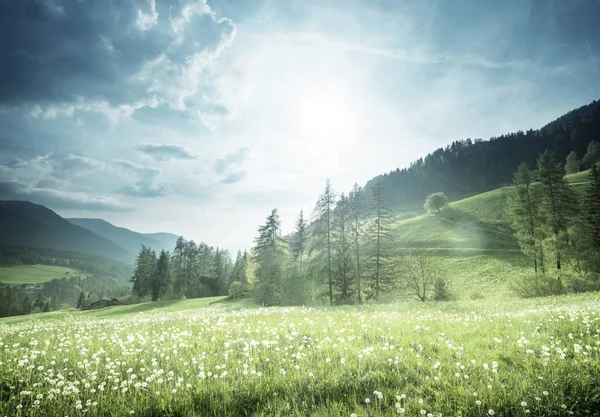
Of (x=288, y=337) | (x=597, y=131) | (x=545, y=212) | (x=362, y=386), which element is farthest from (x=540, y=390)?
(x=597, y=131)

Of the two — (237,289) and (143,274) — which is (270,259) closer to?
(237,289)

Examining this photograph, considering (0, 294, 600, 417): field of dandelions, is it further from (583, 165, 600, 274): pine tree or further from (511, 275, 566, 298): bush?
(583, 165, 600, 274): pine tree

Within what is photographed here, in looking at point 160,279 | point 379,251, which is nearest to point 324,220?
point 379,251

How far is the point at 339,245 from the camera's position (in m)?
38.3

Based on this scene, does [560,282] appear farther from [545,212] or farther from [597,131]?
[597,131]

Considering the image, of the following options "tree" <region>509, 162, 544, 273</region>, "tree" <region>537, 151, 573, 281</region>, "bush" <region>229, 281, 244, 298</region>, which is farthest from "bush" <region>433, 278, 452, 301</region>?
"bush" <region>229, 281, 244, 298</region>

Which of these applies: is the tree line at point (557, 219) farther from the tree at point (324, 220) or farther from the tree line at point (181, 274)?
the tree line at point (181, 274)

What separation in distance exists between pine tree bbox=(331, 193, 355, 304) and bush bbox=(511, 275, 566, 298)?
57.7 feet

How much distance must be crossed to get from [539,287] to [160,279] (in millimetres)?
85150

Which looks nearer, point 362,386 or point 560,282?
point 362,386

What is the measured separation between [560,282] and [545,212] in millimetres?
15548

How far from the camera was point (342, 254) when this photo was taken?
123 feet

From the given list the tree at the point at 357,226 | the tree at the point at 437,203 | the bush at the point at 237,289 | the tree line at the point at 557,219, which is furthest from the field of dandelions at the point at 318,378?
the tree at the point at 437,203

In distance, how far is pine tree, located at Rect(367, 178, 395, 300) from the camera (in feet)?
126
